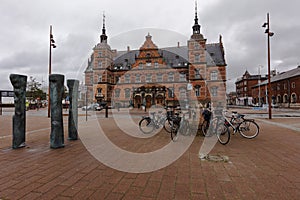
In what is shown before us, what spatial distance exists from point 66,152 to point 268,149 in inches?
221

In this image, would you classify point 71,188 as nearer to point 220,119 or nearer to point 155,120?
point 220,119

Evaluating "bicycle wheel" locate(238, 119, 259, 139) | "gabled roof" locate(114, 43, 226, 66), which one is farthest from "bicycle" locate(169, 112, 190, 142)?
"gabled roof" locate(114, 43, 226, 66)

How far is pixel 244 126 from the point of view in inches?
314

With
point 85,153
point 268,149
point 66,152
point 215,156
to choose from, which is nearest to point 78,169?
point 85,153

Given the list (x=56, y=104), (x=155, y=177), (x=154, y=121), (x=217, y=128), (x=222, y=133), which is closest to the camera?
(x=155, y=177)

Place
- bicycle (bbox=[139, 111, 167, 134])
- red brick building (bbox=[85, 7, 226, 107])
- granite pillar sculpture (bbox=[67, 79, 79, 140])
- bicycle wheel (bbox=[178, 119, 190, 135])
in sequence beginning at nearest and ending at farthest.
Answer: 1. granite pillar sculpture (bbox=[67, 79, 79, 140])
2. bicycle wheel (bbox=[178, 119, 190, 135])
3. bicycle (bbox=[139, 111, 167, 134])
4. red brick building (bbox=[85, 7, 226, 107])

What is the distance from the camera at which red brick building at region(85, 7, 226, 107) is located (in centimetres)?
4266

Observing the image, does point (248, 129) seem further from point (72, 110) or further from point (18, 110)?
point (18, 110)

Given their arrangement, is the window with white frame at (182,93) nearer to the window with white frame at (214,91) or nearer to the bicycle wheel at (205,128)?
the window with white frame at (214,91)

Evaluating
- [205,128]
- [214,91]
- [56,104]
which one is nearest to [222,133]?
[205,128]

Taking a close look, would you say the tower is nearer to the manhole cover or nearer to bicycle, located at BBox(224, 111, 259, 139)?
bicycle, located at BBox(224, 111, 259, 139)

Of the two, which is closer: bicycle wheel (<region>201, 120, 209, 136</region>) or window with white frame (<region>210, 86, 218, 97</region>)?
bicycle wheel (<region>201, 120, 209, 136</region>)

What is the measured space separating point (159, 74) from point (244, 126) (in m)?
39.0

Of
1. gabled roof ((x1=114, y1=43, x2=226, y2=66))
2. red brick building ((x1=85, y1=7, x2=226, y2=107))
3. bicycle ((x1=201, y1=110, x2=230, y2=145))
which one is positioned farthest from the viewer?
gabled roof ((x1=114, y1=43, x2=226, y2=66))
